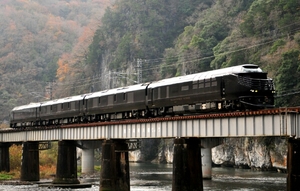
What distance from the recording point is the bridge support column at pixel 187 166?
152ft

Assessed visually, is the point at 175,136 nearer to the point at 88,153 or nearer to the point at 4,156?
the point at 4,156

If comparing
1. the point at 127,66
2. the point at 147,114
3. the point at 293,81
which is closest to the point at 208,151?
the point at 293,81

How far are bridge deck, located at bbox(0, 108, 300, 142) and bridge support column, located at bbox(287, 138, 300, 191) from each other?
674mm

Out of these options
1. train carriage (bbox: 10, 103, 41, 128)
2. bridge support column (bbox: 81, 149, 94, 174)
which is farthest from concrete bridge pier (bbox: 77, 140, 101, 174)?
train carriage (bbox: 10, 103, 41, 128)

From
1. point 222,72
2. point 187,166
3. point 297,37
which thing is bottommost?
point 187,166

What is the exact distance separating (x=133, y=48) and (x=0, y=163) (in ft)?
304

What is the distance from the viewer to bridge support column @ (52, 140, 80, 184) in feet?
220

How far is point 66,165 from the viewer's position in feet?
221

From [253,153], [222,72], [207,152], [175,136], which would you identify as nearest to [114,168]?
[175,136]

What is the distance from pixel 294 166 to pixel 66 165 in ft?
116

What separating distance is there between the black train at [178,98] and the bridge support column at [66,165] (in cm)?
Result: 352

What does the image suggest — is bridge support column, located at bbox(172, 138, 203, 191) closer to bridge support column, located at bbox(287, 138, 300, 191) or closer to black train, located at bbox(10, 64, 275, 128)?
black train, located at bbox(10, 64, 275, 128)

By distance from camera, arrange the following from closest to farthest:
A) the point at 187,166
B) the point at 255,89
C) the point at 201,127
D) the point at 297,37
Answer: the point at 201,127, the point at 255,89, the point at 187,166, the point at 297,37

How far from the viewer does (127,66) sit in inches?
6919
